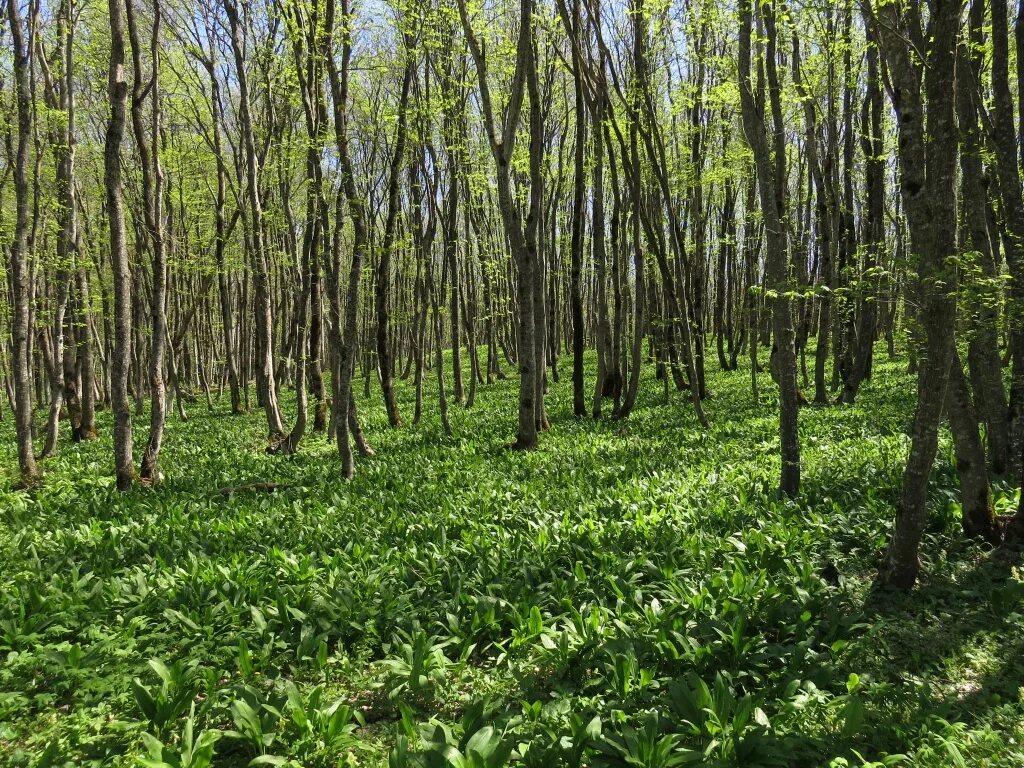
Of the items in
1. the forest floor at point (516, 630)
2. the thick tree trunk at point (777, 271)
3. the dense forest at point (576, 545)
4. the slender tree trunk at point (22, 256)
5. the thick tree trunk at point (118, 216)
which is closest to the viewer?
the forest floor at point (516, 630)

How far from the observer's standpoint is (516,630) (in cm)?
406

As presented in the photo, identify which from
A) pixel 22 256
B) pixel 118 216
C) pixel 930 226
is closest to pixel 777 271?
pixel 930 226

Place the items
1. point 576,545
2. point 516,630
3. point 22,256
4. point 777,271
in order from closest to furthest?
1. point 516,630
2. point 576,545
3. point 777,271
4. point 22,256

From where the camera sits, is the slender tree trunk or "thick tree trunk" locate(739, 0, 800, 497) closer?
"thick tree trunk" locate(739, 0, 800, 497)

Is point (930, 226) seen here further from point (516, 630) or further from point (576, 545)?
point (516, 630)

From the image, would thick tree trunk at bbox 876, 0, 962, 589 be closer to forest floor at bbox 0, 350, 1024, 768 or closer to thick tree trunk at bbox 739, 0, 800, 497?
forest floor at bbox 0, 350, 1024, 768

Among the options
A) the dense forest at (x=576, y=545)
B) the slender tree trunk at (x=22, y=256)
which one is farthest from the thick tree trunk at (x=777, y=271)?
the slender tree trunk at (x=22, y=256)

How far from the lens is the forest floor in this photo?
9.74ft

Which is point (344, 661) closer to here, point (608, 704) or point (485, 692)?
point (485, 692)

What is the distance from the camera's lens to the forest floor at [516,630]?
2969 mm

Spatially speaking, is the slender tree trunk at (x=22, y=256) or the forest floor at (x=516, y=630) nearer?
the forest floor at (x=516, y=630)

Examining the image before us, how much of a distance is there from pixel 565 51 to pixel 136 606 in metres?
16.4

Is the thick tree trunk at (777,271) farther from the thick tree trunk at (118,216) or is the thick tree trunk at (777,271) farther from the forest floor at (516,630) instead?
the thick tree trunk at (118,216)

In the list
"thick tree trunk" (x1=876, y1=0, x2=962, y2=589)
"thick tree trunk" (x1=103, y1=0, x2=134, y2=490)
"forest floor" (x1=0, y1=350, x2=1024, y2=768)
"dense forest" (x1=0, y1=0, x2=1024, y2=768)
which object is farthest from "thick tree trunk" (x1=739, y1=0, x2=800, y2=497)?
"thick tree trunk" (x1=103, y1=0, x2=134, y2=490)
